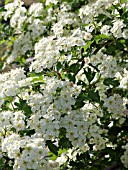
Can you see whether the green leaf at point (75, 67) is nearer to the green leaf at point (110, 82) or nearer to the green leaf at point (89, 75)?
the green leaf at point (89, 75)

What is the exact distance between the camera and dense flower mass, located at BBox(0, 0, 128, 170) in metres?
2.56

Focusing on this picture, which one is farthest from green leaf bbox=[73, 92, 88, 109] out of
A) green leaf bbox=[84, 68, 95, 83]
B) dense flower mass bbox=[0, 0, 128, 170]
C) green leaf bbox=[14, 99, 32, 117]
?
green leaf bbox=[14, 99, 32, 117]

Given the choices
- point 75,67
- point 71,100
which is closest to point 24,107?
point 71,100

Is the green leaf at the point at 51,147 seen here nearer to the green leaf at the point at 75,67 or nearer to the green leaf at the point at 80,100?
the green leaf at the point at 80,100

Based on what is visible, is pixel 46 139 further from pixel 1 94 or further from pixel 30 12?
pixel 30 12

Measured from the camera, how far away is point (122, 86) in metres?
2.86

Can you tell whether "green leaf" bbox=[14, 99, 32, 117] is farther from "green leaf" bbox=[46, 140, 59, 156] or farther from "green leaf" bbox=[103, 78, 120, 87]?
"green leaf" bbox=[103, 78, 120, 87]

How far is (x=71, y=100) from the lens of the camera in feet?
8.50

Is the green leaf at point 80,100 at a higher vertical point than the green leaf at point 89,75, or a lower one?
Result: lower

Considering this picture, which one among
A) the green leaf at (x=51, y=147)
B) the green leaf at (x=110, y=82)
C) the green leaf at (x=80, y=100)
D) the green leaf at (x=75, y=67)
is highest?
the green leaf at (x=75, y=67)

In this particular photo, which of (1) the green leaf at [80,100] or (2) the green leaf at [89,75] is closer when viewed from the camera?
(1) the green leaf at [80,100]

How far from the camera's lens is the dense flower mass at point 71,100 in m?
2.56

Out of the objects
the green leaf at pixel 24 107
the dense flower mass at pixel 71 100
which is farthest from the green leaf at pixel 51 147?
the green leaf at pixel 24 107

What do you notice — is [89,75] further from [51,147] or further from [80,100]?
[51,147]
